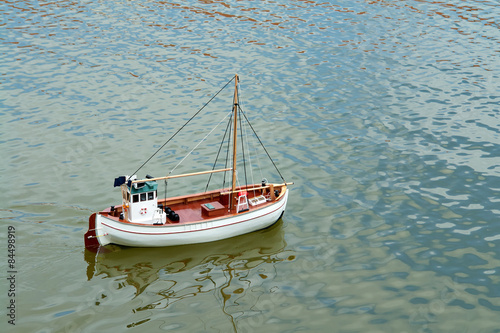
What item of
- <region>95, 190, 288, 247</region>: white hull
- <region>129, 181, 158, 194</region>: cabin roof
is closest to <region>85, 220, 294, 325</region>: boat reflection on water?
<region>95, 190, 288, 247</region>: white hull

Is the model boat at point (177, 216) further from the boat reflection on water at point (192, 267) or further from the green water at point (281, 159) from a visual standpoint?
the green water at point (281, 159)

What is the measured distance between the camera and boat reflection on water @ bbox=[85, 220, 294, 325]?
2746cm

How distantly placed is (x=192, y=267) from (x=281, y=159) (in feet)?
43.6

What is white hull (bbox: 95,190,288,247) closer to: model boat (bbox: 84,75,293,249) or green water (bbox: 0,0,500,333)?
model boat (bbox: 84,75,293,249)

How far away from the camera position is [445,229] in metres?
31.9

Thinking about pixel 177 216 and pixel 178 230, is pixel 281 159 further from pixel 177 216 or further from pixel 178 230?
pixel 178 230

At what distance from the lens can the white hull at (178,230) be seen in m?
29.8

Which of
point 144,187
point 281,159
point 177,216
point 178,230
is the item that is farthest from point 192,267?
point 281,159

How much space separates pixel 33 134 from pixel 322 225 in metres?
24.0

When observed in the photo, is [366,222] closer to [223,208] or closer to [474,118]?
[223,208]

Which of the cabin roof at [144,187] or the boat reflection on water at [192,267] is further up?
the cabin roof at [144,187]

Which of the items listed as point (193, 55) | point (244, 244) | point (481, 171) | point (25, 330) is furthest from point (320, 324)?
point (193, 55)

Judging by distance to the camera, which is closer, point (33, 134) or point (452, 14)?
point (33, 134)

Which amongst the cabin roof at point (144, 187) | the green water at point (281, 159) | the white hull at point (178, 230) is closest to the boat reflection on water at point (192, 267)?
the green water at point (281, 159)
